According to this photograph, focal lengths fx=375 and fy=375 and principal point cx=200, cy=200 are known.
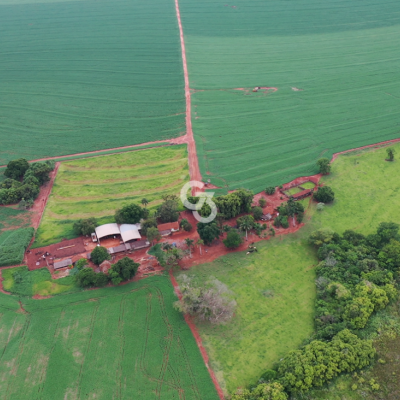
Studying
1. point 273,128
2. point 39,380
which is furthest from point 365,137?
point 39,380

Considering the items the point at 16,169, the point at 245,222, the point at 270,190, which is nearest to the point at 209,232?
the point at 245,222

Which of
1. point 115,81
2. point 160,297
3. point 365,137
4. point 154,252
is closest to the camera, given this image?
point 160,297

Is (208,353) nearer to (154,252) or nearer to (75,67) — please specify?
(154,252)

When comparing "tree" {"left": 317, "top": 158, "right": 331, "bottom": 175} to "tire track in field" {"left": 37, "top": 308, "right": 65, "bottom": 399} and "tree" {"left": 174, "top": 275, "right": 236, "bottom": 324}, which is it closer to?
"tree" {"left": 174, "top": 275, "right": 236, "bottom": 324}

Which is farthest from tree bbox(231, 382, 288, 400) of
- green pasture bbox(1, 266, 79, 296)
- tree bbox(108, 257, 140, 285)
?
green pasture bbox(1, 266, 79, 296)

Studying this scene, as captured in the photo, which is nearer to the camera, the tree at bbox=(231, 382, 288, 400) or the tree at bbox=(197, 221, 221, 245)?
the tree at bbox=(231, 382, 288, 400)
